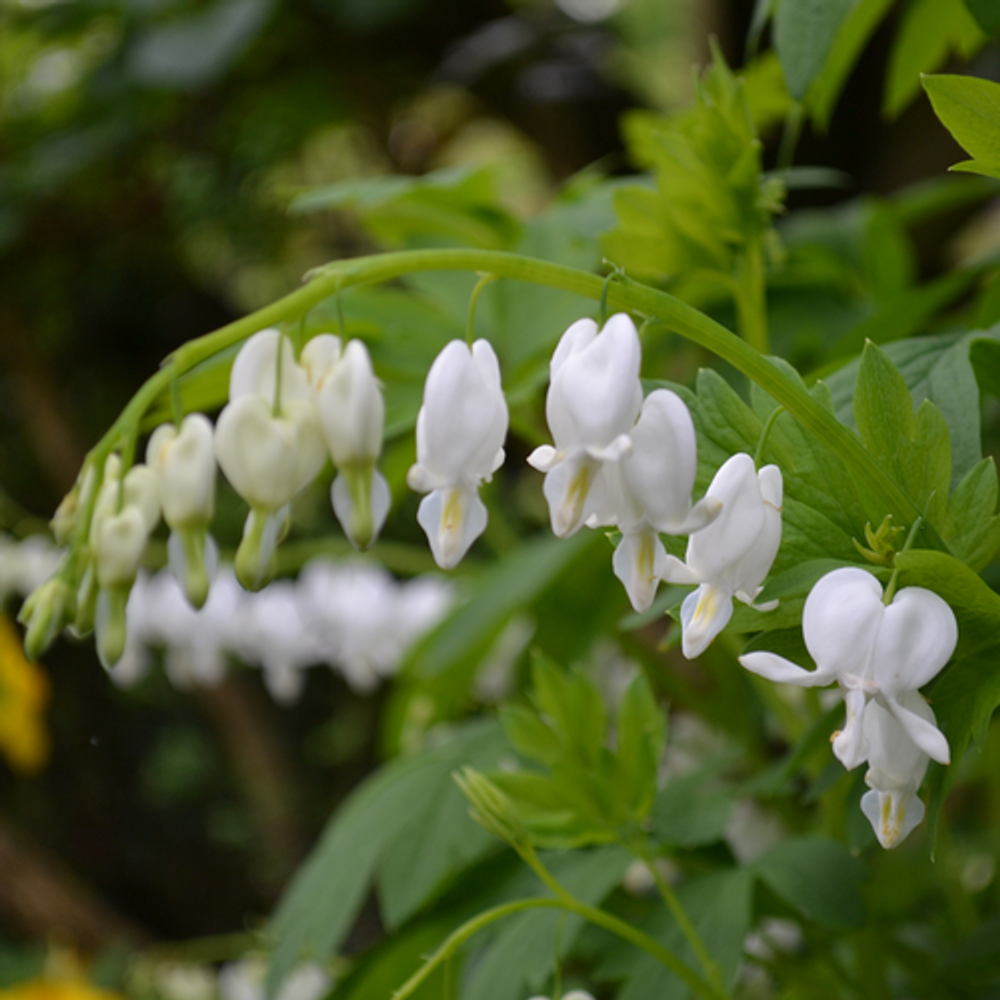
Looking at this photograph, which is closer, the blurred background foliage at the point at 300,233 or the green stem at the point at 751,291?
the green stem at the point at 751,291

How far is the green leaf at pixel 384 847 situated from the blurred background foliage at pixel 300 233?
3.9 inches

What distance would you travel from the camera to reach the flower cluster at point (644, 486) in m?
0.31

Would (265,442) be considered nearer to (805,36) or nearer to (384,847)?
(805,36)

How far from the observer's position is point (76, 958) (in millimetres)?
1768

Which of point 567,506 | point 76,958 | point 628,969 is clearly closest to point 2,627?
point 76,958

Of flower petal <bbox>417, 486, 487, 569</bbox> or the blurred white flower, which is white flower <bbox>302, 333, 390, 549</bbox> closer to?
flower petal <bbox>417, 486, 487, 569</bbox>

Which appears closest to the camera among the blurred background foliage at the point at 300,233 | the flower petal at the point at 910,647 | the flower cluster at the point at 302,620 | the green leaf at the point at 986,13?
the flower petal at the point at 910,647

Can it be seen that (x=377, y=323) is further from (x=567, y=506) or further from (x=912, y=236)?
(x=912, y=236)

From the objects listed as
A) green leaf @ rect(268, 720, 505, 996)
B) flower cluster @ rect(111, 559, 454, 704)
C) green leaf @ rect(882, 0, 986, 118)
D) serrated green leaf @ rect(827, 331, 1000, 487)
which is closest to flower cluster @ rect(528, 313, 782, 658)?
serrated green leaf @ rect(827, 331, 1000, 487)

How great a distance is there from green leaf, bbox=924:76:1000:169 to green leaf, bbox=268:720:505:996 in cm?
52

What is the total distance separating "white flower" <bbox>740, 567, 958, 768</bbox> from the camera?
304mm

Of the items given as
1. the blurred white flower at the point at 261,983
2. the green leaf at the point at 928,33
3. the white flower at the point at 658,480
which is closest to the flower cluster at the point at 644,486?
the white flower at the point at 658,480

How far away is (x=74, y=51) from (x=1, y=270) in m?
0.44

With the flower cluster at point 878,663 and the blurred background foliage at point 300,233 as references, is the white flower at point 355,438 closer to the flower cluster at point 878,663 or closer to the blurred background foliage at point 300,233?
the flower cluster at point 878,663
